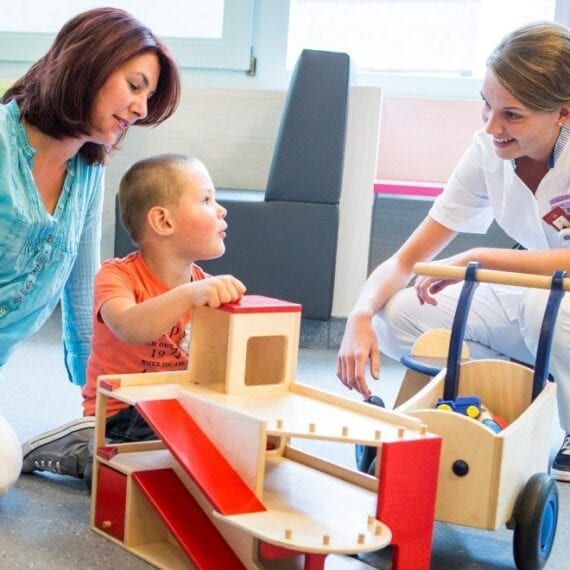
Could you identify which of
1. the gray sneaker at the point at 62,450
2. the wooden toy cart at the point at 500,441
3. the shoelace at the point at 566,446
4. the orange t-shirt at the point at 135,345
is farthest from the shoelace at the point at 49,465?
the shoelace at the point at 566,446

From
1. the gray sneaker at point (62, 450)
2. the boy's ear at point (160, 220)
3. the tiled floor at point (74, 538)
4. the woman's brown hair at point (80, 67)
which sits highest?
the woman's brown hair at point (80, 67)

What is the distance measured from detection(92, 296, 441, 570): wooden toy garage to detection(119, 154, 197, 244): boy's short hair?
0.28 meters

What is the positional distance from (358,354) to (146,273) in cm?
35

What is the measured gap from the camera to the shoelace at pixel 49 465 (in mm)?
1442

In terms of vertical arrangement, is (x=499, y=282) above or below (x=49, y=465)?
above

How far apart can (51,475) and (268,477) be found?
445mm

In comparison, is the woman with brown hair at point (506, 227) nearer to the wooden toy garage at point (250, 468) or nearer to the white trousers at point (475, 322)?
the white trousers at point (475, 322)

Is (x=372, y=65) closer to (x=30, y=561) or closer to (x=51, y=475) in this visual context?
(x=51, y=475)

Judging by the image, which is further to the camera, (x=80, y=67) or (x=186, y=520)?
(x=80, y=67)

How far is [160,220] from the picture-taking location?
4.74ft

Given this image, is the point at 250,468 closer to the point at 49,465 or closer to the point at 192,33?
the point at 49,465

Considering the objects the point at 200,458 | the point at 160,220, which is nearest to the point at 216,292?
the point at 200,458

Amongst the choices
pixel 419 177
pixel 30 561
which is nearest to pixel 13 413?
pixel 30 561

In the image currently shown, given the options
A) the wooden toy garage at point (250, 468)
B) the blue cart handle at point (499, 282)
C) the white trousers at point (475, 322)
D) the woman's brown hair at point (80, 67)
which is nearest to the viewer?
the wooden toy garage at point (250, 468)
